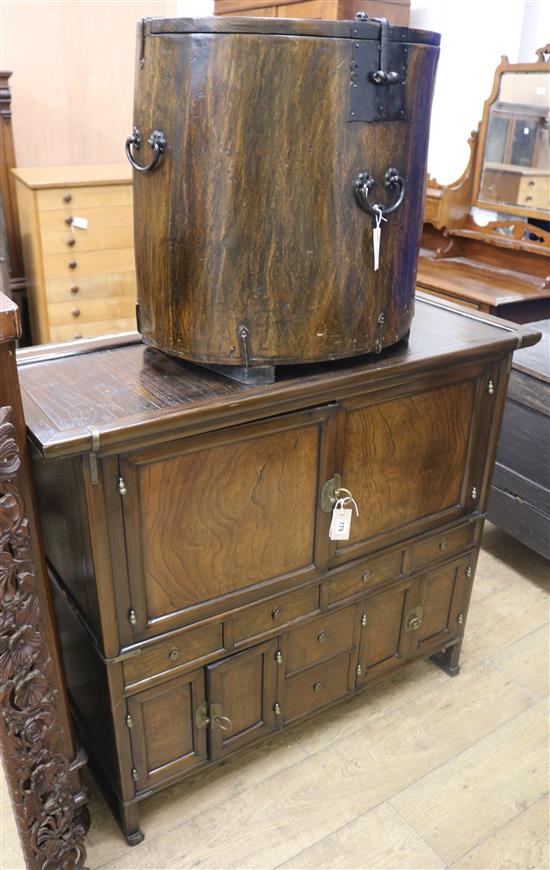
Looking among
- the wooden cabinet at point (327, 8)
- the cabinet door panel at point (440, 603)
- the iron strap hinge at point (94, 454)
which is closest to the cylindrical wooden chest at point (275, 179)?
the iron strap hinge at point (94, 454)

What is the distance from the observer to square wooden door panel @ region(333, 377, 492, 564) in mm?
1481

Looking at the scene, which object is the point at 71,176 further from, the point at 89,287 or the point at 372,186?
the point at 372,186

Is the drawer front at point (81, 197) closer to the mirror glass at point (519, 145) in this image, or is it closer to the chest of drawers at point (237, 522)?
the mirror glass at point (519, 145)

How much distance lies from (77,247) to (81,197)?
0.22 meters

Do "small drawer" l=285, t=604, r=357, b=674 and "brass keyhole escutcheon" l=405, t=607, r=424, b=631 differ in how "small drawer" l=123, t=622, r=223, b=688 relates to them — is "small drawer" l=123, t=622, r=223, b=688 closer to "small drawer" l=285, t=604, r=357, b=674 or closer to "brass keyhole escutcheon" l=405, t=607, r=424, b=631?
"small drawer" l=285, t=604, r=357, b=674

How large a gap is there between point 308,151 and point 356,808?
1392mm

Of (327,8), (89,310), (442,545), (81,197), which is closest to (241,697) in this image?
(442,545)

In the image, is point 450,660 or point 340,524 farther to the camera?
point 450,660

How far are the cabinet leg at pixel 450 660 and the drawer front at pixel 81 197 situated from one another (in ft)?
7.91

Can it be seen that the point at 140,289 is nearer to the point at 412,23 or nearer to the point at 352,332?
the point at 352,332

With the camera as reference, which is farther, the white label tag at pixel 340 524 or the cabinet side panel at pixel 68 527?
the white label tag at pixel 340 524

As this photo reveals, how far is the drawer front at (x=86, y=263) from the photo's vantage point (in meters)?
3.25

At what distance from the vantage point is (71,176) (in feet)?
10.7

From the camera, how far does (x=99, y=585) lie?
125 cm
